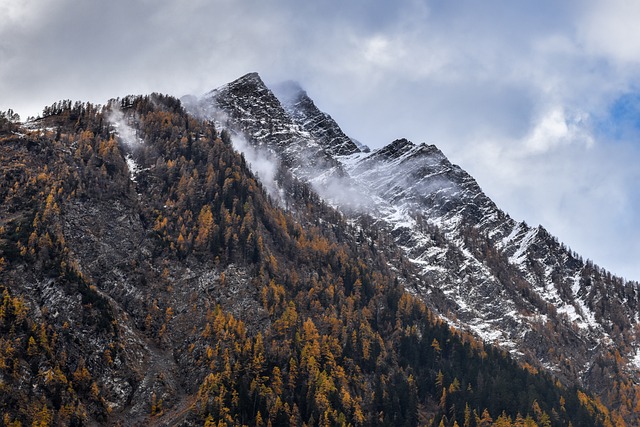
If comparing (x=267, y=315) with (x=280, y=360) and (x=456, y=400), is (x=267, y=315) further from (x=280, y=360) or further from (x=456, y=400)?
(x=456, y=400)

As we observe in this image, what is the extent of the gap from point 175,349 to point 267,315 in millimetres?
28989

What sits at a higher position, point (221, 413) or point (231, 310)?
point (231, 310)

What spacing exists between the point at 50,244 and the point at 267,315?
210 ft

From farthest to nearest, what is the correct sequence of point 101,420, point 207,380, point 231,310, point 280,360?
point 231,310 < point 280,360 < point 207,380 < point 101,420

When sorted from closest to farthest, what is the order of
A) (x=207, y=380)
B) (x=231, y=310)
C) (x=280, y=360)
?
(x=207, y=380) → (x=280, y=360) → (x=231, y=310)

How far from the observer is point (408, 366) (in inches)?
7554

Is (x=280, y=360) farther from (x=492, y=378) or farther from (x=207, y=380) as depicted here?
(x=492, y=378)

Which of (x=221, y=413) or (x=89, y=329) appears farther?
(x=89, y=329)

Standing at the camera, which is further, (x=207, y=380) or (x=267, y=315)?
(x=267, y=315)

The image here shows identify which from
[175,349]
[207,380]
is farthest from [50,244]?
[207,380]

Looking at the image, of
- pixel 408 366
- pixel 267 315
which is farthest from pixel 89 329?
pixel 408 366

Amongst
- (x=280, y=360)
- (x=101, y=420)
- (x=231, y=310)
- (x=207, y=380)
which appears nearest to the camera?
(x=101, y=420)

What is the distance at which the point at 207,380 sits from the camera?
154750 mm

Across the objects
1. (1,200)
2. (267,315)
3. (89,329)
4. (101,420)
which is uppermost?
(1,200)
